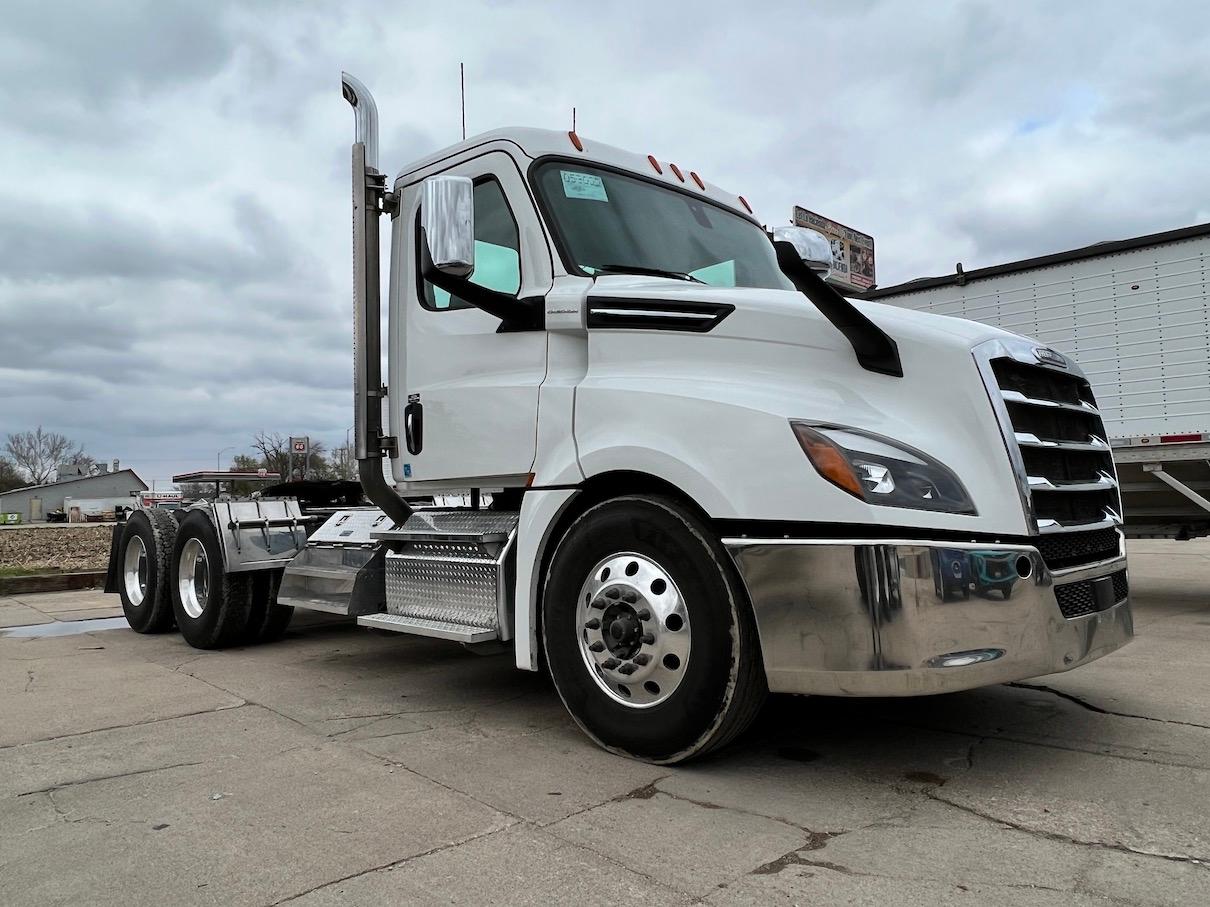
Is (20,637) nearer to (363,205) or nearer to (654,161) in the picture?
(363,205)

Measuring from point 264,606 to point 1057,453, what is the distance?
539 centimetres

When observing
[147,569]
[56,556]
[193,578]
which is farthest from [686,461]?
[56,556]

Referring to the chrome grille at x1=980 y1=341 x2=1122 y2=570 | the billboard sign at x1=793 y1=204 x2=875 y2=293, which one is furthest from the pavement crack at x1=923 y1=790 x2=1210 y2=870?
the billboard sign at x1=793 y1=204 x2=875 y2=293

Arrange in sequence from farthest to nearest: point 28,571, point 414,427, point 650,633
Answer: point 28,571, point 414,427, point 650,633

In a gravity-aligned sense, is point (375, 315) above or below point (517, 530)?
above

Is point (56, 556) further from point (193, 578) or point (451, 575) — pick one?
point (451, 575)

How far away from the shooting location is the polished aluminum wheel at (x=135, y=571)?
302 inches

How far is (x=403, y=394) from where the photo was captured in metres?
5.02

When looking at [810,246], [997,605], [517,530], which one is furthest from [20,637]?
[997,605]

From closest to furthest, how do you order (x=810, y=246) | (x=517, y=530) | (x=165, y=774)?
1. (x=165, y=774)
2. (x=517, y=530)
3. (x=810, y=246)

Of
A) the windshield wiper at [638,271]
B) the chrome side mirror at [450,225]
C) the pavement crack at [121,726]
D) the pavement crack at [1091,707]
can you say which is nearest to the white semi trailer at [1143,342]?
the pavement crack at [1091,707]

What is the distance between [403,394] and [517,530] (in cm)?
127

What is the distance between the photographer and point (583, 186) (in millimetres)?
4488

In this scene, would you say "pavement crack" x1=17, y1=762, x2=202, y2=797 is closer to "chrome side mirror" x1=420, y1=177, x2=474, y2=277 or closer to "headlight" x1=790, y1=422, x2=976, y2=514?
"chrome side mirror" x1=420, y1=177, x2=474, y2=277
